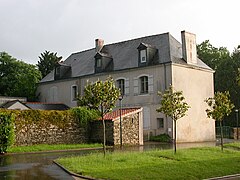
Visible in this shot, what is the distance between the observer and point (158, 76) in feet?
121

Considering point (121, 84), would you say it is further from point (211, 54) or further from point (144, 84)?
point (211, 54)

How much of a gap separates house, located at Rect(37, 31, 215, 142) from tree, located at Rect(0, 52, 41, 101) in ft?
29.4

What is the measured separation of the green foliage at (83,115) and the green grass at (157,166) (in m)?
11.9

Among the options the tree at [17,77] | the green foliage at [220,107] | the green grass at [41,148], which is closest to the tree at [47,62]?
the tree at [17,77]

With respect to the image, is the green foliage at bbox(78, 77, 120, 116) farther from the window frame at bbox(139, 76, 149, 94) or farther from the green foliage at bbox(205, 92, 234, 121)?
the window frame at bbox(139, 76, 149, 94)

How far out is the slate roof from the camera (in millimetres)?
37781

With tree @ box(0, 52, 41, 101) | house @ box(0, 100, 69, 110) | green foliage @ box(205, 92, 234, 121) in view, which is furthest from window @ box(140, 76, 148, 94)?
tree @ box(0, 52, 41, 101)

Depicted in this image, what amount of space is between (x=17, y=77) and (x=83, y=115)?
90.2 ft

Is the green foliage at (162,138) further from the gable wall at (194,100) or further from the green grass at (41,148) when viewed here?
the green grass at (41,148)

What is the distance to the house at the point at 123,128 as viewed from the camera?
28922 mm

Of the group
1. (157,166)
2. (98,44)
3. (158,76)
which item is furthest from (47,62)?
(157,166)

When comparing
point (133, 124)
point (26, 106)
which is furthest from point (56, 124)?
point (26, 106)

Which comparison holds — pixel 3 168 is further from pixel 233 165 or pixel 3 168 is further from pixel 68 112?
pixel 68 112

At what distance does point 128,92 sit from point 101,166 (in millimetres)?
24365
